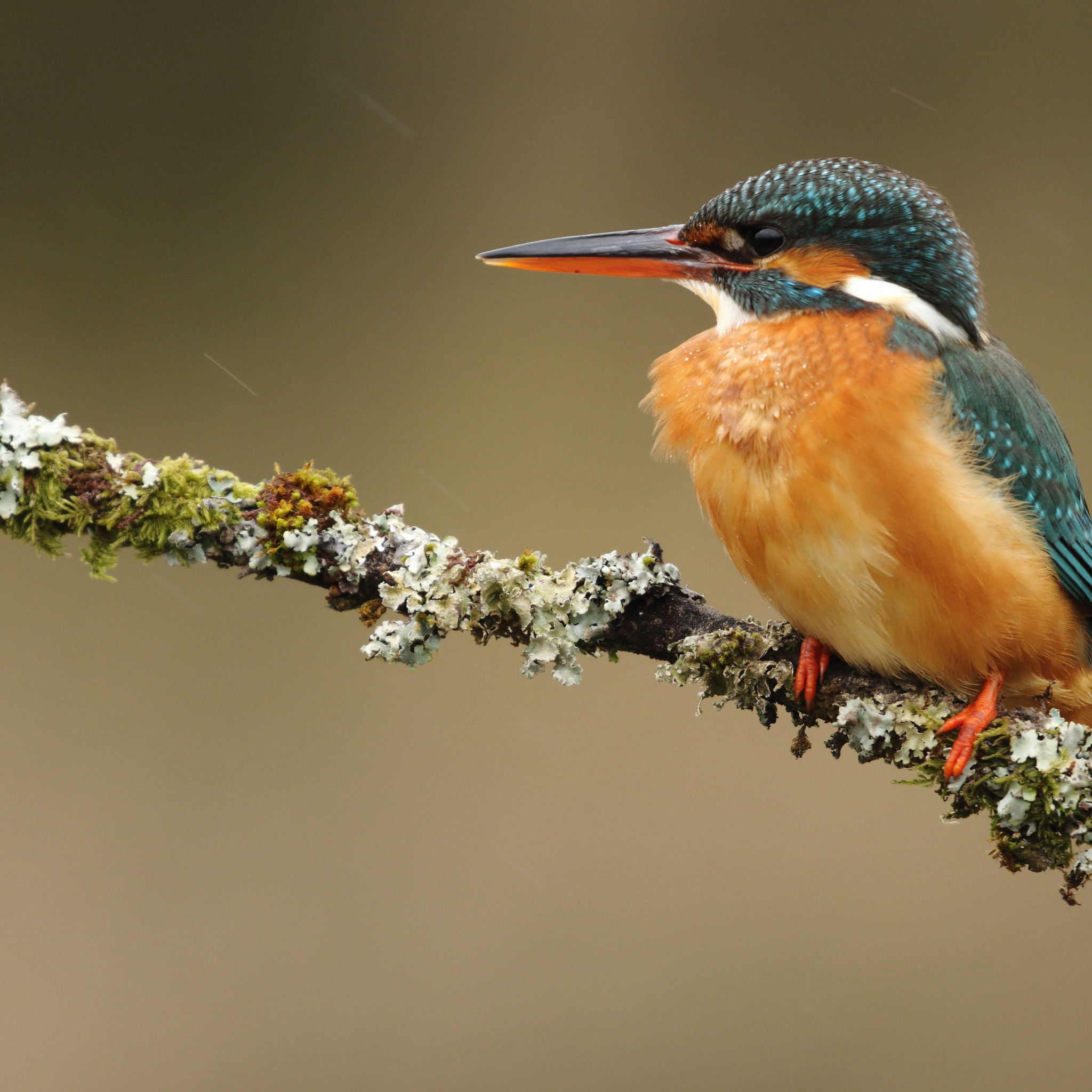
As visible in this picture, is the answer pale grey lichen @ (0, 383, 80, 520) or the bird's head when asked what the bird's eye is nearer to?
the bird's head

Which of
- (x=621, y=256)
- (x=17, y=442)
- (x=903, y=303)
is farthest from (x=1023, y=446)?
(x=17, y=442)

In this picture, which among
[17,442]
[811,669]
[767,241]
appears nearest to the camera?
[17,442]

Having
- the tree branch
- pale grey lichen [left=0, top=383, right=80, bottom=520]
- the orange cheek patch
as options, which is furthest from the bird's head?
pale grey lichen [left=0, top=383, right=80, bottom=520]

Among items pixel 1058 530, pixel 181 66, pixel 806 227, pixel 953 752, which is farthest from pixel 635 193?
pixel 953 752

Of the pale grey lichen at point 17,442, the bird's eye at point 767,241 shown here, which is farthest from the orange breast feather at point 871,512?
the pale grey lichen at point 17,442

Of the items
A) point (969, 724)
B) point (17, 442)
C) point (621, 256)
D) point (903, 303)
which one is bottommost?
point (969, 724)

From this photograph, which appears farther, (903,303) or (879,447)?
(903,303)

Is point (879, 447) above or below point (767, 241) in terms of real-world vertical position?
below

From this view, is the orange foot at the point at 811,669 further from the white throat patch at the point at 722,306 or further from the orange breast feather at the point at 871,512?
the white throat patch at the point at 722,306

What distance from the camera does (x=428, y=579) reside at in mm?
1210

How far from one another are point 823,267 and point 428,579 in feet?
2.04

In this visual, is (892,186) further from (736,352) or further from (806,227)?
(736,352)

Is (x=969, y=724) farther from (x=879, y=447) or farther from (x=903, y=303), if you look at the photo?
(x=903, y=303)

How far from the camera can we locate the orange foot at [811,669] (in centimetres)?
125
